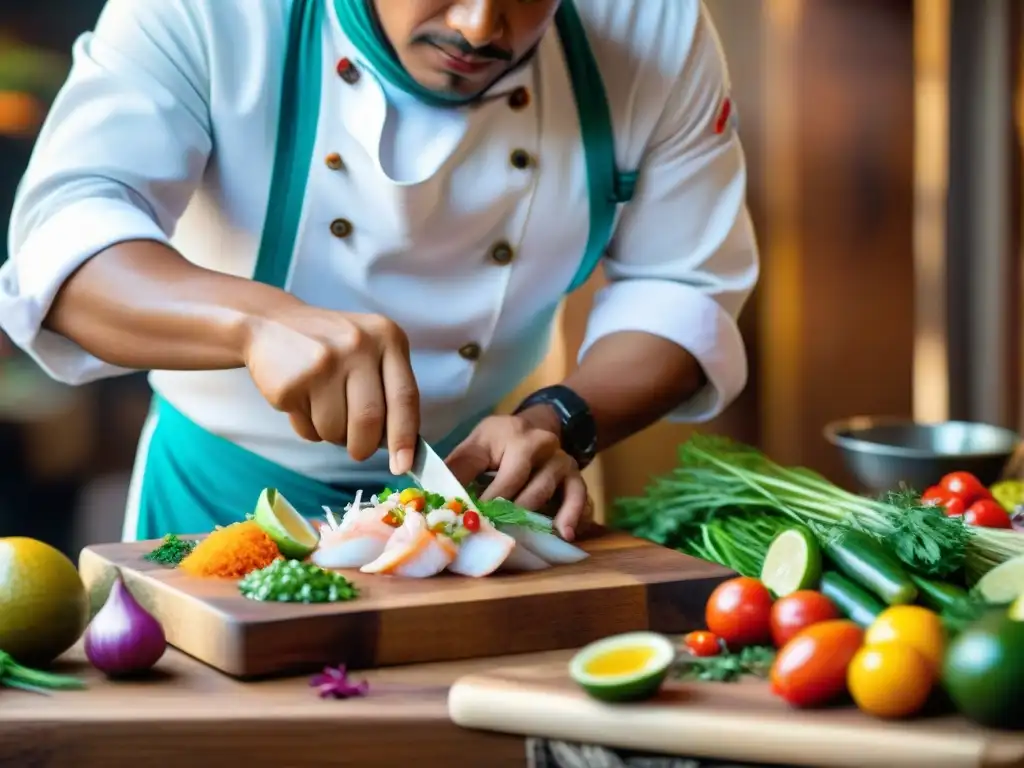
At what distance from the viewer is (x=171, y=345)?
5.54 ft

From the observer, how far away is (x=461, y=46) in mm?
1734

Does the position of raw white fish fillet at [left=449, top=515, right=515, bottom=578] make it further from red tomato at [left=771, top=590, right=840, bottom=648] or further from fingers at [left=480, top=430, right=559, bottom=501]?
red tomato at [left=771, top=590, right=840, bottom=648]

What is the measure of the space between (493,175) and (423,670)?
815mm

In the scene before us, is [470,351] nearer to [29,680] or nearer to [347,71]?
[347,71]

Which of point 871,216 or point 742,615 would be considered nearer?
point 742,615

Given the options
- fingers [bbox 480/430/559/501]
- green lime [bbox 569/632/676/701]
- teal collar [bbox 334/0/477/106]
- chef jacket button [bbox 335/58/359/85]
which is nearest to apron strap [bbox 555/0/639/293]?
teal collar [bbox 334/0/477/106]

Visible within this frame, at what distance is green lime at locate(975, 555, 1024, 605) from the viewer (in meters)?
1.45

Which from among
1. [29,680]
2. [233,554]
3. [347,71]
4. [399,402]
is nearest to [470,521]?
[399,402]

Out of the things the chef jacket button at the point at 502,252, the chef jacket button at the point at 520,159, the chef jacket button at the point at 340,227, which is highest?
the chef jacket button at the point at 520,159

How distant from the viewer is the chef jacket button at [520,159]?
1954mm

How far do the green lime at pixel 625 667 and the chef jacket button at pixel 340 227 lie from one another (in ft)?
2.73

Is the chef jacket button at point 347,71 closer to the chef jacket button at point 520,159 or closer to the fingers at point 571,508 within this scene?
the chef jacket button at point 520,159

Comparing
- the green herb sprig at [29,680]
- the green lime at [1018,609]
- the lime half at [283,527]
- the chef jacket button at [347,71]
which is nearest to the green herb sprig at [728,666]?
the green lime at [1018,609]

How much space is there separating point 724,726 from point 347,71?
1076mm
